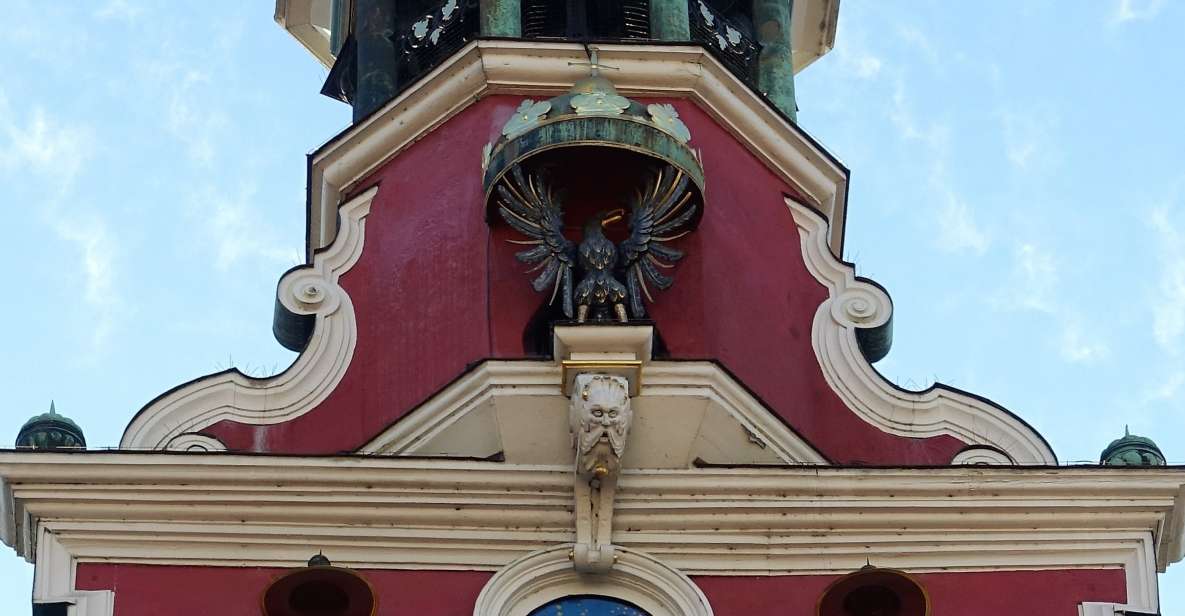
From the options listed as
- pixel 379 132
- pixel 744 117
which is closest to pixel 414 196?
pixel 379 132

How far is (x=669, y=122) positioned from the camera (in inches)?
835

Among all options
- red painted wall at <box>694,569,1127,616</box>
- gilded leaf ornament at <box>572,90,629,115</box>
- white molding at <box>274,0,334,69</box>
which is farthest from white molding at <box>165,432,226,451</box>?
white molding at <box>274,0,334,69</box>

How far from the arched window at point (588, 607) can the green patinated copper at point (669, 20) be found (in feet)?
17.1

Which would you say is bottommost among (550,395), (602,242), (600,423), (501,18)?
(600,423)

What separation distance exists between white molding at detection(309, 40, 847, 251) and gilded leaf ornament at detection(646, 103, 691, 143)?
96 centimetres

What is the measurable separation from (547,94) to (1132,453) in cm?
435

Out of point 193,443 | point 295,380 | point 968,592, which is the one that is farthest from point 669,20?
point 968,592

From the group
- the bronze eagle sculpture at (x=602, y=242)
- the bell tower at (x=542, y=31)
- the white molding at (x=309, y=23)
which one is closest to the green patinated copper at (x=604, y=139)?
the bronze eagle sculpture at (x=602, y=242)

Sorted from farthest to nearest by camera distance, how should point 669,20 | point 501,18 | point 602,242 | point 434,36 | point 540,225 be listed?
point 434,36, point 669,20, point 501,18, point 540,225, point 602,242

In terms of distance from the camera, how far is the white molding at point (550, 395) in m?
20.1

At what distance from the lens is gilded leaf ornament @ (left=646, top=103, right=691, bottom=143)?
21062 millimetres

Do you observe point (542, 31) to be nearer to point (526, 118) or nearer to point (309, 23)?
point (526, 118)

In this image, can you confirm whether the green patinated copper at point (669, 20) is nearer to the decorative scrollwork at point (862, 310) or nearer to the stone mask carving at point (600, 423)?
the decorative scrollwork at point (862, 310)

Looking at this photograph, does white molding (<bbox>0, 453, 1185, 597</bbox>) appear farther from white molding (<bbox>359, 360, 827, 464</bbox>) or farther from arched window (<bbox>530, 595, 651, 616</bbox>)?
white molding (<bbox>359, 360, 827, 464</bbox>)
